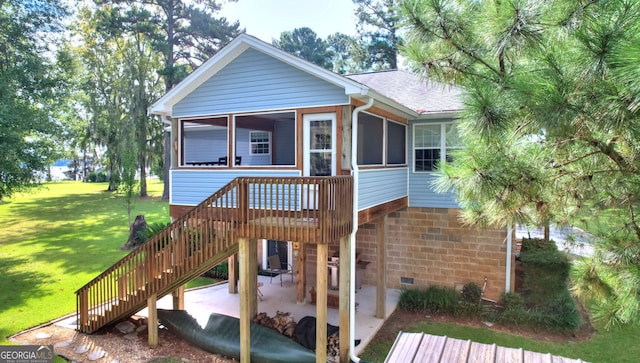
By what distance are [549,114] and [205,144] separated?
1457 centimetres

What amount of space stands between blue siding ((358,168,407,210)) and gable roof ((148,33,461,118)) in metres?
1.49

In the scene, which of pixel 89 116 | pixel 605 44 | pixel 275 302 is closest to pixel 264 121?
pixel 275 302

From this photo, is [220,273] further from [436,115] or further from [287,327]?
[436,115]

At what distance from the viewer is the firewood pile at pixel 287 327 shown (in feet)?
22.9

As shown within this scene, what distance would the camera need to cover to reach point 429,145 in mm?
10180

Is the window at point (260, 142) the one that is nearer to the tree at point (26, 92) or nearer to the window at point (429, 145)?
the window at point (429, 145)

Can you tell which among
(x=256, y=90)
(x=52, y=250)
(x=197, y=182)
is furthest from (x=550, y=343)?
(x=52, y=250)

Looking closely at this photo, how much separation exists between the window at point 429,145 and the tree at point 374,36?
67.7 ft

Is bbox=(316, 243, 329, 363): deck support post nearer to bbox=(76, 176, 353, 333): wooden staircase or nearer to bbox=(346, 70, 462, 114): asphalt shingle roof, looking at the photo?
bbox=(76, 176, 353, 333): wooden staircase

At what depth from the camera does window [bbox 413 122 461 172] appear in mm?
9984

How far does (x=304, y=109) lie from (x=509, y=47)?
4.72 m

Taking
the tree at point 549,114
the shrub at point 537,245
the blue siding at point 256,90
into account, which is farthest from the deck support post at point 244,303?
the shrub at point 537,245

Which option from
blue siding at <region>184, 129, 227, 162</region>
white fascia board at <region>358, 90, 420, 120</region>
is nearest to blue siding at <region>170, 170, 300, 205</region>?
white fascia board at <region>358, 90, 420, 120</region>

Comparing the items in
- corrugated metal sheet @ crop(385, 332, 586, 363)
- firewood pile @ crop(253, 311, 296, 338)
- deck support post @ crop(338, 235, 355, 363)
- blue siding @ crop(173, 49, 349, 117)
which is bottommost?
firewood pile @ crop(253, 311, 296, 338)
